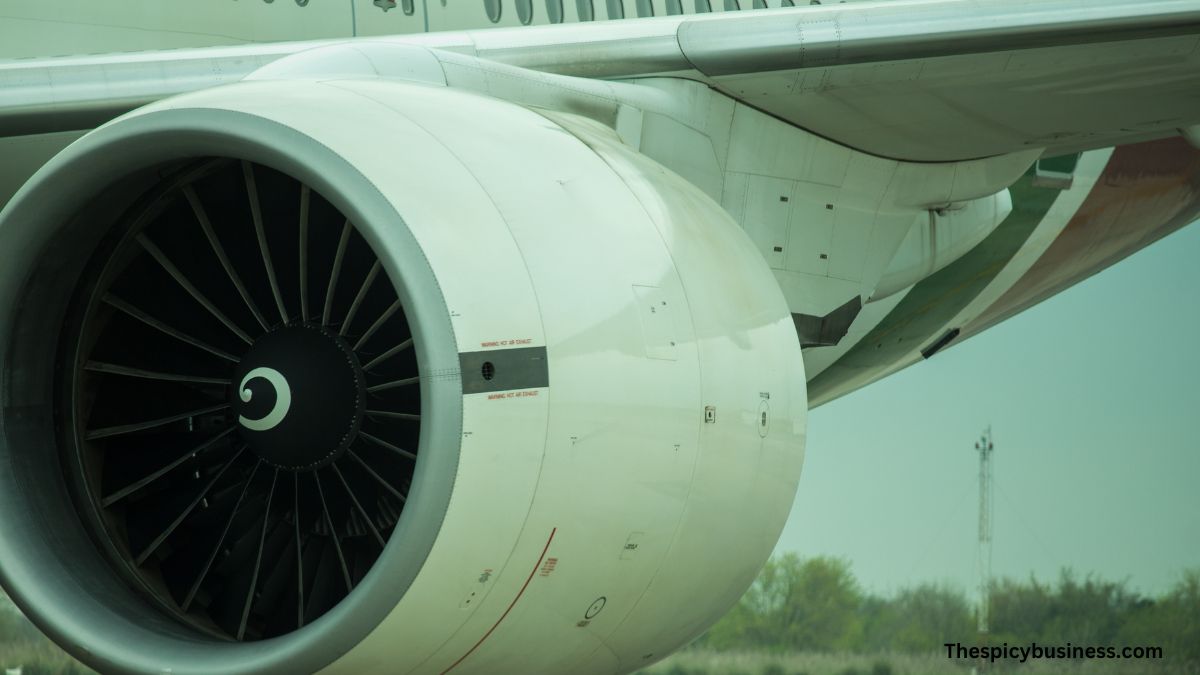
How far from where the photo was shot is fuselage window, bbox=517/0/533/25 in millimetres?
4789

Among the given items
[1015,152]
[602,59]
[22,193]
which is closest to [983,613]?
[1015,152]

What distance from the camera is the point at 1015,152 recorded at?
4301 millimetres

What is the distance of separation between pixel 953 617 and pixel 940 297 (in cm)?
219

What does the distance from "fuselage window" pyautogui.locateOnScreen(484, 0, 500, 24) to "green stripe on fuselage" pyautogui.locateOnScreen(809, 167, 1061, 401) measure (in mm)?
1566

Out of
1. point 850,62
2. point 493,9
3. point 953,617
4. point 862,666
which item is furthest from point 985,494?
point 850,62

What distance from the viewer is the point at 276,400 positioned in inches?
105

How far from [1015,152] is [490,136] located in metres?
2.09

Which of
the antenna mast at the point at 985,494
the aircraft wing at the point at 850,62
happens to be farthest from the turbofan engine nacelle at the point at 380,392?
the antenna mast at the point at 985,494

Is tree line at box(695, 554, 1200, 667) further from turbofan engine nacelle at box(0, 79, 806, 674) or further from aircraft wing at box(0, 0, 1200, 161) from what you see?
turbofan engine nacelle at box(0, 79, 806, 674)

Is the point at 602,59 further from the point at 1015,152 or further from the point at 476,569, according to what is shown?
the point at 476,569

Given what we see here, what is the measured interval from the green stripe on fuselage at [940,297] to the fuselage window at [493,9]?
5.14ft

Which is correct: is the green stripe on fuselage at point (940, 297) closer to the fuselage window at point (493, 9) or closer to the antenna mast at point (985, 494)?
the fuselage window at point (493, 9)

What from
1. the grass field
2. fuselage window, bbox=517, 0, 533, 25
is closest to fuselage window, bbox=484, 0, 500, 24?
fuselage window, bbox=517, 0, 533, 25

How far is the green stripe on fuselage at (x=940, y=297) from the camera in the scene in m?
4.97
